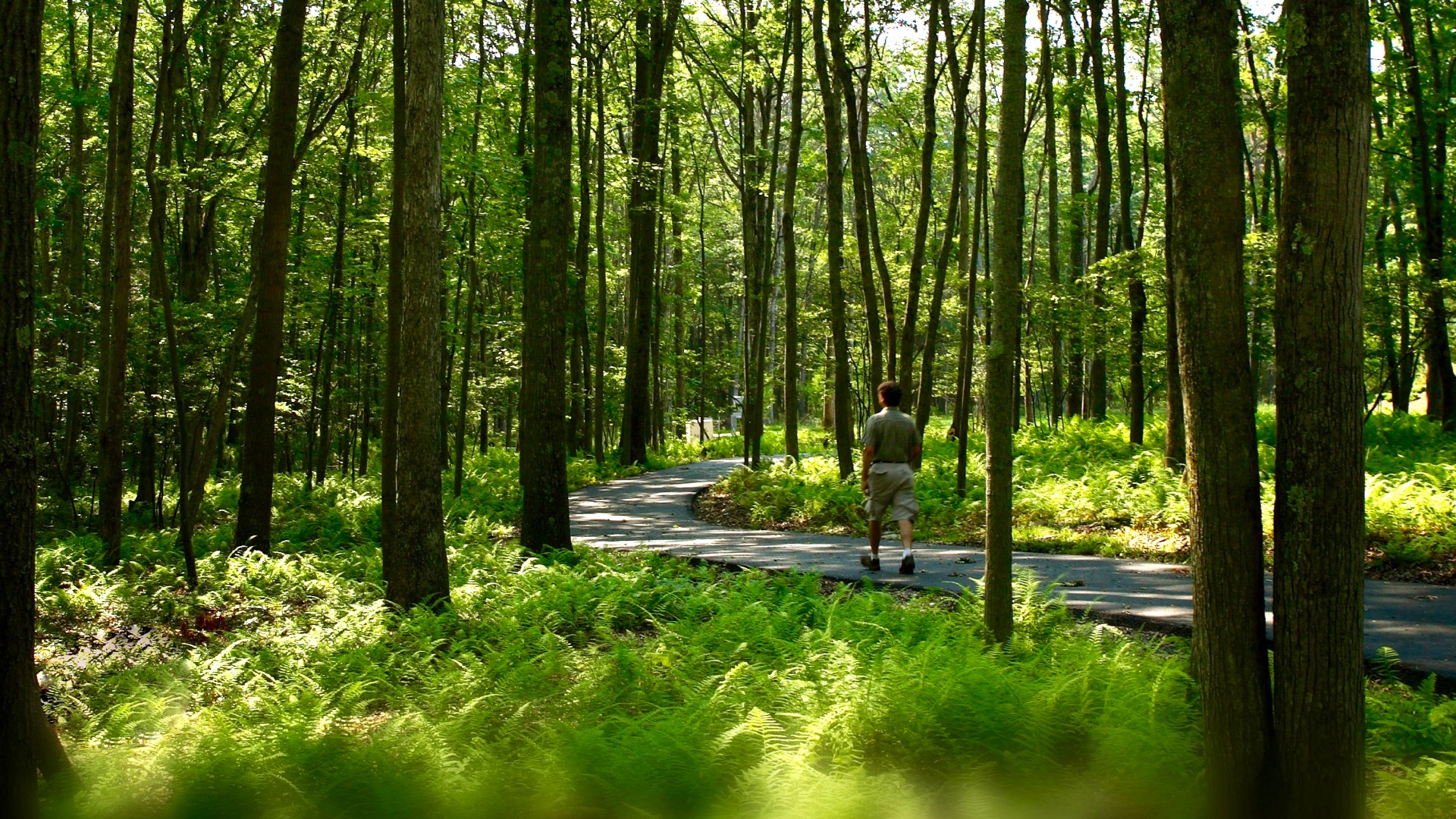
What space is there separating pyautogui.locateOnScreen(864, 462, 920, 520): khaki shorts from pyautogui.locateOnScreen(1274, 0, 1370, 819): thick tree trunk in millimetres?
6672

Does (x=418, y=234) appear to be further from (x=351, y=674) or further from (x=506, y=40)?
(x=506, y=40)

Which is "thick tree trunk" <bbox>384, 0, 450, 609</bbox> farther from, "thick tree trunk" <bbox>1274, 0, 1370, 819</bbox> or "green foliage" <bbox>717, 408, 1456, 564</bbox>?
"green foliage" <bbox>717, 408, 1456, 564</bbox>

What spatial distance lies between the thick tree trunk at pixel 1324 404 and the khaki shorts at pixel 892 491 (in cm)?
667

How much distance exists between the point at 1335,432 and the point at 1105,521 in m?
10.7

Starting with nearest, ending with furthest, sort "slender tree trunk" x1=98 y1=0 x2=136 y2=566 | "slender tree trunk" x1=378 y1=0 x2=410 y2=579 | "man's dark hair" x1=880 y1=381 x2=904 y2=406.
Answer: "slender tree trunk" x1=378 y1=0 x2=410 y2=579
"man's dark hair" x1=880 y1=381 x2=904 y2=406
"slender tree trunk" x1=98 y1=0 x2=136 y2=566

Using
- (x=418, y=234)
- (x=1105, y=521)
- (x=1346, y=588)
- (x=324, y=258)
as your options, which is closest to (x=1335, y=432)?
(x=1346, y=588)

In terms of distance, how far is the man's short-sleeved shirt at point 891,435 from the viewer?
10.5 m

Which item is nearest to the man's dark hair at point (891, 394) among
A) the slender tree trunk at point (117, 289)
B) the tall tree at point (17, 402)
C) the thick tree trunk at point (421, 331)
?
the thick tree trunk at point (421, 331)

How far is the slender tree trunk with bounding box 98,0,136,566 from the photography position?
438 inches

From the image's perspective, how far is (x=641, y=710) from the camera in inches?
226

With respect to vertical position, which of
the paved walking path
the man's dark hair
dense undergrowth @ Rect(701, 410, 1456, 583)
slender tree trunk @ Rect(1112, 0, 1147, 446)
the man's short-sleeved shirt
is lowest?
the paved walking path

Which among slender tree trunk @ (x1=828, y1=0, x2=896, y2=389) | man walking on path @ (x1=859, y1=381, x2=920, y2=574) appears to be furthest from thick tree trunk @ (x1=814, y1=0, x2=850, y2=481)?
man walking on path @ (x1=859, y1=381, x2=920, y2=574)

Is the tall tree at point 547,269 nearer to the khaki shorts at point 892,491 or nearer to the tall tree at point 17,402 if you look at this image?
the khaki shorts at point 892,491

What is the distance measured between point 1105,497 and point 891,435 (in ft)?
18.9
